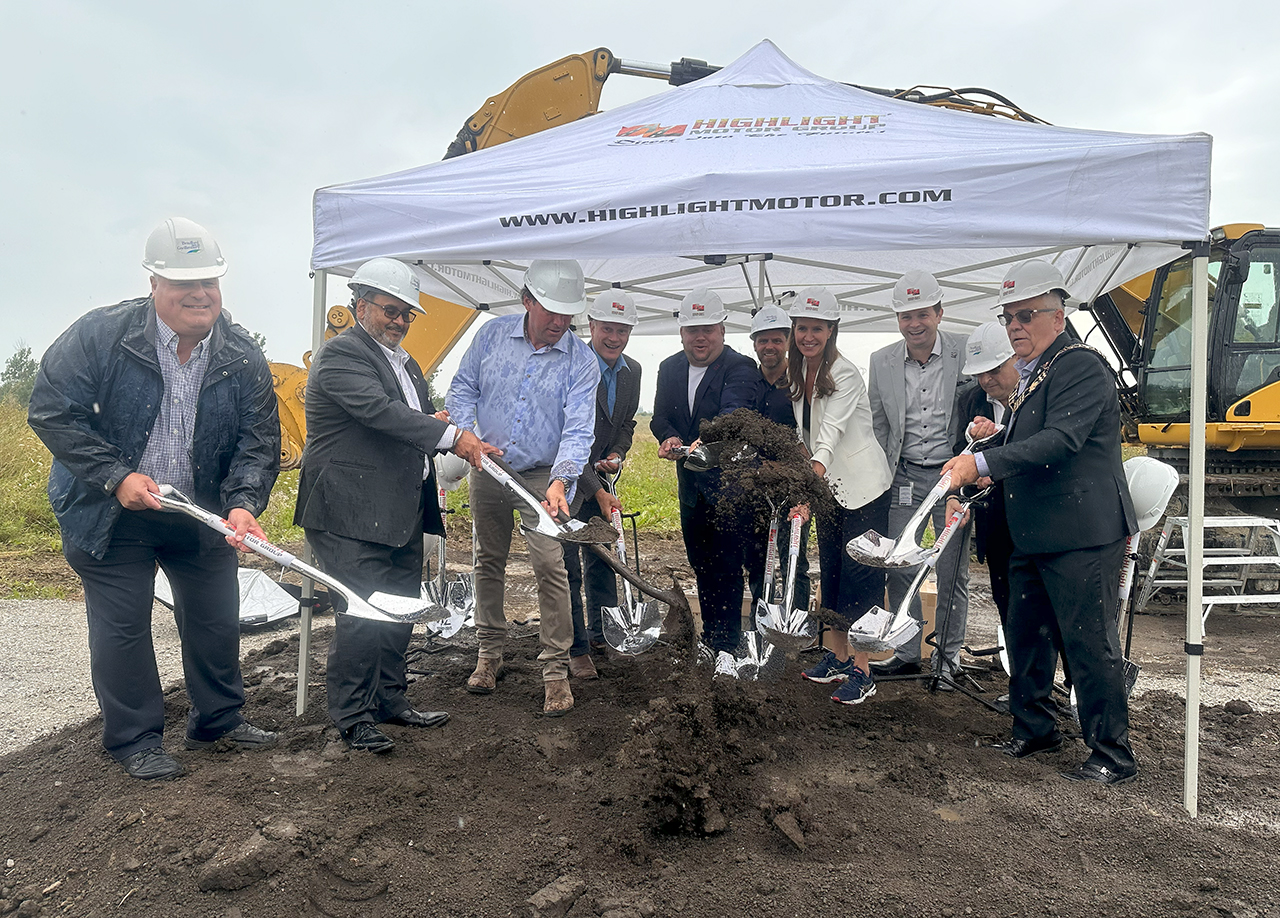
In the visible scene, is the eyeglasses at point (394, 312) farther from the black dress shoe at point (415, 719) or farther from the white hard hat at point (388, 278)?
the black dress shoe at point (415, 719)

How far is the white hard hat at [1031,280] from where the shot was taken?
3284 millimetres

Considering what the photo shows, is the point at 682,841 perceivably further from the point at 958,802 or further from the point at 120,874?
the point at 120,874

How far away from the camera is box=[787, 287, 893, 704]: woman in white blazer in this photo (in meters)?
4.08

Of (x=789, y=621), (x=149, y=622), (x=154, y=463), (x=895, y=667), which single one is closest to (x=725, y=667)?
(x=789, y=621)

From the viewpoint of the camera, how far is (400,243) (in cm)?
368

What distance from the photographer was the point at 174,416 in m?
3.31

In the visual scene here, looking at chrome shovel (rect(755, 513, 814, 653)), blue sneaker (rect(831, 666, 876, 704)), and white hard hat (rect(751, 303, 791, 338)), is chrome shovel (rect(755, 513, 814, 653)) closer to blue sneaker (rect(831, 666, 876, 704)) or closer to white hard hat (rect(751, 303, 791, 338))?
blue sneaker (rect(831, 666, 876, 704))

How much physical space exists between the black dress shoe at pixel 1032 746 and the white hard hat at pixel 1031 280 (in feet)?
6.17

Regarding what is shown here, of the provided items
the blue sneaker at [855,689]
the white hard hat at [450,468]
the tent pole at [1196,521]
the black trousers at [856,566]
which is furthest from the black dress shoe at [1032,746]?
the white hard hat at [450,468]

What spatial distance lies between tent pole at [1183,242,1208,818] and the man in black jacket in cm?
357

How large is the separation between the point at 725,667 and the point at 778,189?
208cm

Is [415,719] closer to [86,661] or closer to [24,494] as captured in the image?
[86,661]

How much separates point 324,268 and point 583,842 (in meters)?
2.73

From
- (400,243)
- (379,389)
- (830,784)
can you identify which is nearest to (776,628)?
(830,784)
